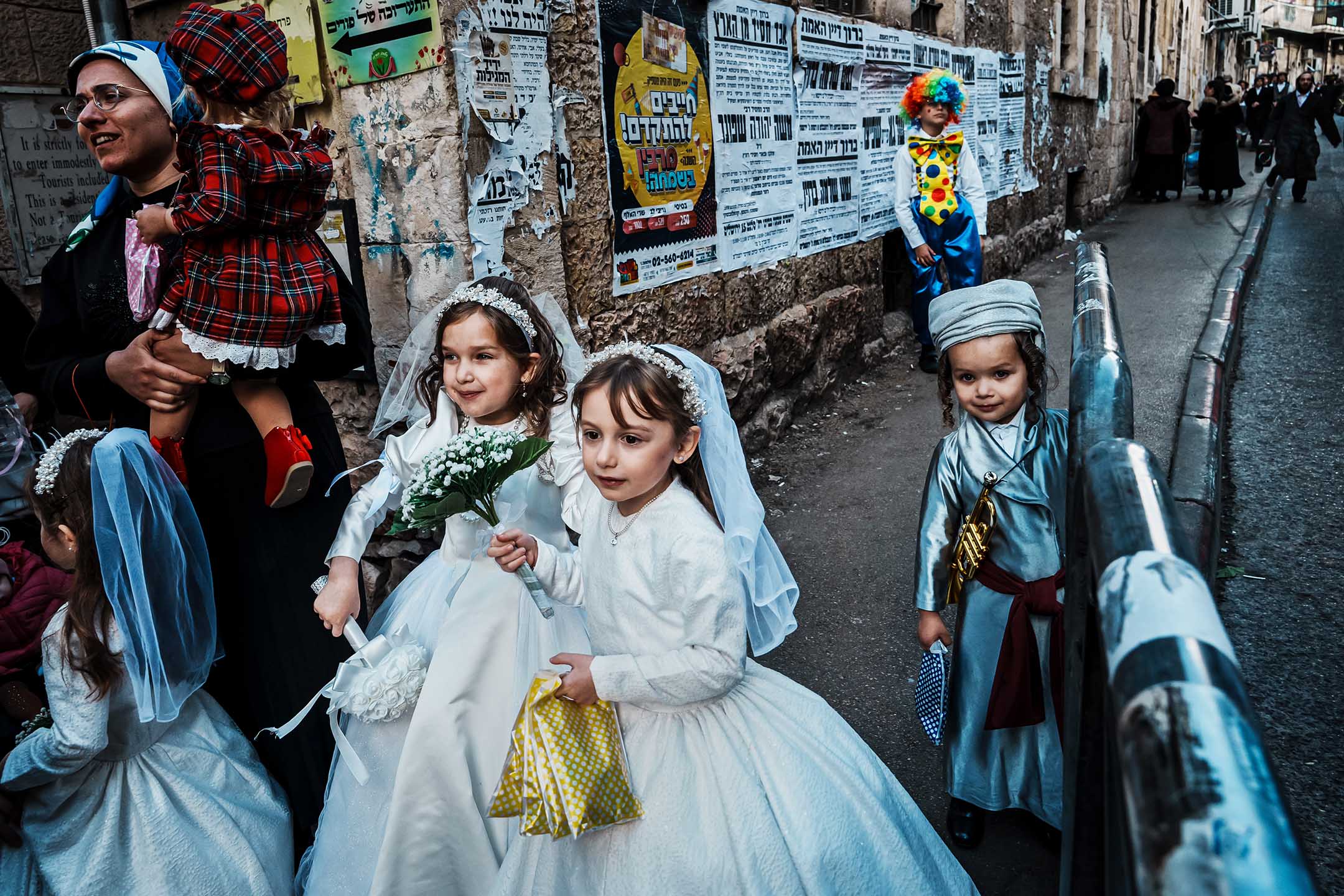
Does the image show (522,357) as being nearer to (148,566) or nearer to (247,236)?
(247,236)

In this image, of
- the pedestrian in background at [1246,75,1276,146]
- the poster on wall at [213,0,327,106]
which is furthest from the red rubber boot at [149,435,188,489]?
the pedestrian in background at [1246,75,1276,146]

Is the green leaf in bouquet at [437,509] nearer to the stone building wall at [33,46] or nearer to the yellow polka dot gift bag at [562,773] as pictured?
the yellow polka dot gift bag at [562,773]

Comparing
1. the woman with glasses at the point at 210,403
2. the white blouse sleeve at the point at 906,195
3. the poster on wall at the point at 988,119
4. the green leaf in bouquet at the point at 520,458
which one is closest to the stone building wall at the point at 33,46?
the woman with glasses at the point at 210,403

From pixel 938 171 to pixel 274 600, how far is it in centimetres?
519

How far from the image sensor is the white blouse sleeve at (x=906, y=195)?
6.11 metres

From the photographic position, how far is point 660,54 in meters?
4.03

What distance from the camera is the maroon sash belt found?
6.90 feet

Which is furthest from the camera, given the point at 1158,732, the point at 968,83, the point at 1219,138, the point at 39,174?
the point at 1219,138

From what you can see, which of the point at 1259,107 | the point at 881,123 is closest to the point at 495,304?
the point at 881,123

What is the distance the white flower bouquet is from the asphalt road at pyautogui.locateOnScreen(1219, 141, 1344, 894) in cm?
136

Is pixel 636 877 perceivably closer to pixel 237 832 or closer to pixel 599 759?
pixel 599 759

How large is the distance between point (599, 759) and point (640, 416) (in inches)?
25.5

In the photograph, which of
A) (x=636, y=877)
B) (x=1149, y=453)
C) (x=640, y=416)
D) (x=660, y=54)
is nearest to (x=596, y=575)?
(x=640, y=416)

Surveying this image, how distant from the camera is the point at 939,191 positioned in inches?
239
